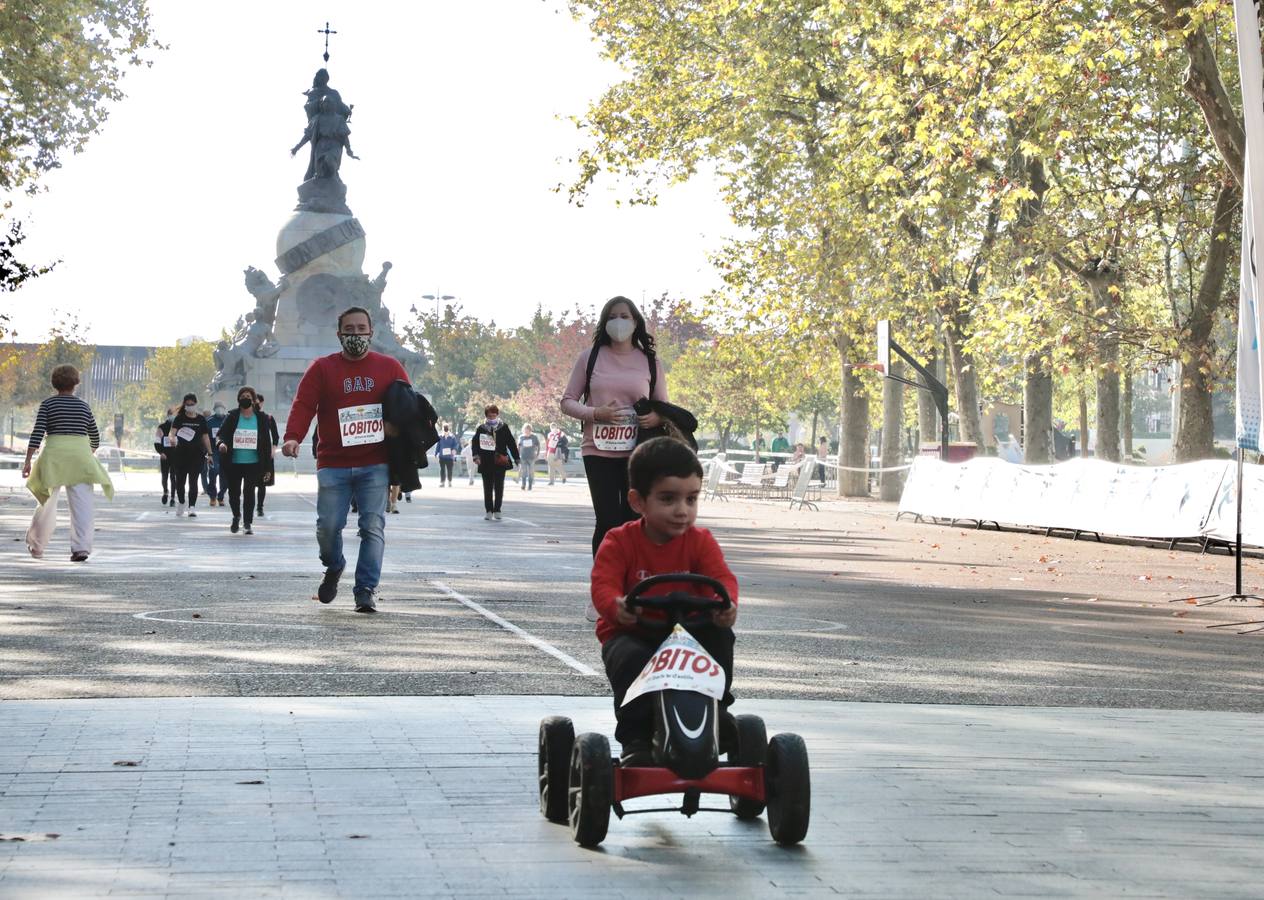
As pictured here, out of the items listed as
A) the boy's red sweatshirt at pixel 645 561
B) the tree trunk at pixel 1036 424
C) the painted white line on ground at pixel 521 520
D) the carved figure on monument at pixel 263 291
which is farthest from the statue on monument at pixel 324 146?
the boy's red sweatshirt at pixel 645 561

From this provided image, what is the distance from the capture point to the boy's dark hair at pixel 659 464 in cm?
563

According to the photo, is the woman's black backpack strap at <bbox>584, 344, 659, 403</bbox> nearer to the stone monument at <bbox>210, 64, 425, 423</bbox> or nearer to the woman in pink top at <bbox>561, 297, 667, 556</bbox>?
the woman in pink top at <bbox>561, 297, 667, 556</bbox>

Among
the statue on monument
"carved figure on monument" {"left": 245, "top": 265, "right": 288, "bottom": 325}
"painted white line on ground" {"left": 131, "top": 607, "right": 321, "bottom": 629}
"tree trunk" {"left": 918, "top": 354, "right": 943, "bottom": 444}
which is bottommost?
"painted white line on ground" {"left": 131, "top": 607, "right": 321, "bottom": 629}

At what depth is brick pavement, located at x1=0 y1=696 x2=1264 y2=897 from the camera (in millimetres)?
5004

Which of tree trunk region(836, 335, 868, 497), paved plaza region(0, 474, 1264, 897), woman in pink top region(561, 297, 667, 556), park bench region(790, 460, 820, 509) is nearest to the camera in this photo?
paved plaza region(0, 474, 1264, 897)

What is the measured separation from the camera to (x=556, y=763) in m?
5.68

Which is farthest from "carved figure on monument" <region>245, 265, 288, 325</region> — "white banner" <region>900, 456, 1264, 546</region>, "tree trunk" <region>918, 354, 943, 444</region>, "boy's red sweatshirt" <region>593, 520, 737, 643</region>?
"boy's red sweatshirt" <region>593, 520, 737, 643</region>

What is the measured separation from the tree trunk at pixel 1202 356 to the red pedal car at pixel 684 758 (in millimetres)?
24712

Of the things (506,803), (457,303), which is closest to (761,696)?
(506,803)

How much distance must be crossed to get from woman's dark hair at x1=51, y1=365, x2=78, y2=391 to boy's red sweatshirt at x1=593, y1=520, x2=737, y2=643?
1345 cm

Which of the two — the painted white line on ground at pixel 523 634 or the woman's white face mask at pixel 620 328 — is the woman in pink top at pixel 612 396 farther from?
the painted white line on ground at pixel 523 634

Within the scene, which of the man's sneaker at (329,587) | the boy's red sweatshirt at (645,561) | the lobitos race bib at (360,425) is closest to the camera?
the boy's red sweatshirt at (645,561)

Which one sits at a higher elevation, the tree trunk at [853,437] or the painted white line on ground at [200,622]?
the tree trunk at [853,437]

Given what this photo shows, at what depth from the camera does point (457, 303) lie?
122 meters
